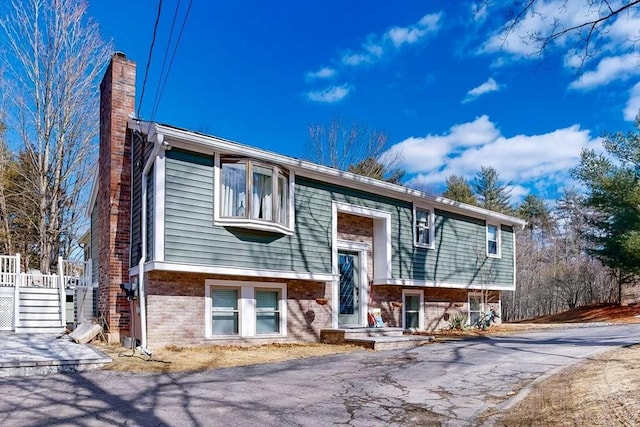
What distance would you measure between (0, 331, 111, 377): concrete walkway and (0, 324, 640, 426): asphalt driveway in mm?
A: 334

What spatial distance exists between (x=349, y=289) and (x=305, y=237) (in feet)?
8.64

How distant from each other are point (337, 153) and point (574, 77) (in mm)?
25097

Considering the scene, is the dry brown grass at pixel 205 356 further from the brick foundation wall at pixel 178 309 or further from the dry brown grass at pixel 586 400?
the dry brown grass at pixel 586 400

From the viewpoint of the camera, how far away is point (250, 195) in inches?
451

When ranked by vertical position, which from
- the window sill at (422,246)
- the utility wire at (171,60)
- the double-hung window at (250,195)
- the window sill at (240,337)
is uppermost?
the utility wire at (171,60)

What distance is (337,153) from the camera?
1225 inches

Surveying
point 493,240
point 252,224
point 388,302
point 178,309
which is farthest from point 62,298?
point 493,240

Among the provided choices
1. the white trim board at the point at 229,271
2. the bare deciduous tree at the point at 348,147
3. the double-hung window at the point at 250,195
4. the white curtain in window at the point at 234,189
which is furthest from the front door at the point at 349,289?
the bare deciduous tree at the point at 348,147

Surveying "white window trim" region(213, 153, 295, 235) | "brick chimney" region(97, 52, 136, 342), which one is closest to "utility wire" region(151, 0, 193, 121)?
"brick chimney" region(97, 52, 136, 342)

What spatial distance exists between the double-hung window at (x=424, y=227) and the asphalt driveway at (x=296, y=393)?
634 cm

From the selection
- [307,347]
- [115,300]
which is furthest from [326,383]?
[115,300]

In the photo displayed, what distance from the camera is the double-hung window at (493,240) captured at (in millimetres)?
18812

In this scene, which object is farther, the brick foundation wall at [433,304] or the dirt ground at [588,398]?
the brick foundation wall at [433,304]

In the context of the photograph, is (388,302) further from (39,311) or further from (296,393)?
(39,311)
